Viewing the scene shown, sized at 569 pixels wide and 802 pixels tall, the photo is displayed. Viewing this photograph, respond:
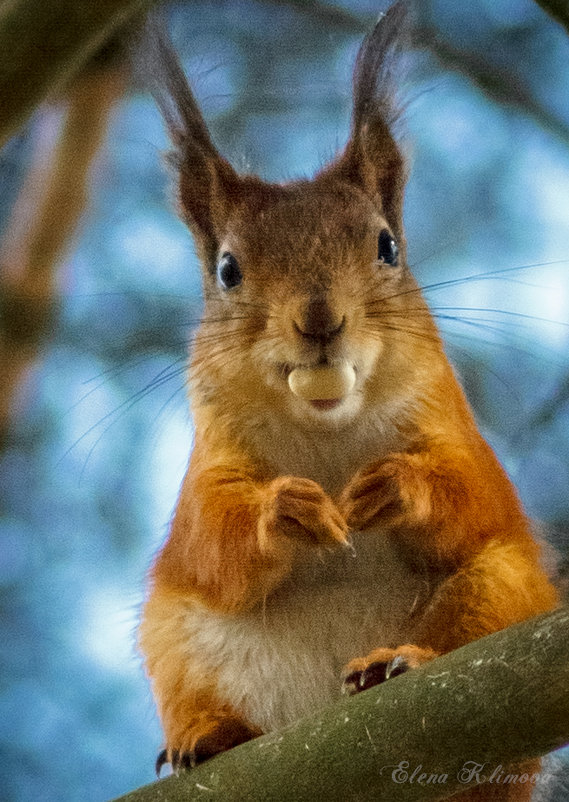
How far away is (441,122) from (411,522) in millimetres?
398

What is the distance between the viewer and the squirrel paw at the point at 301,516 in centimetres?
74

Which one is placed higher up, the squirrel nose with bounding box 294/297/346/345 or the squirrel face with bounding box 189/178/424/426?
the squirrel face with bounding box 189/178/424/426

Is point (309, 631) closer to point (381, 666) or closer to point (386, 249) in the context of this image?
point (381, 666)

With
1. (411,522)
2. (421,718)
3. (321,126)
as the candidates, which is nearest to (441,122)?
(321,126)

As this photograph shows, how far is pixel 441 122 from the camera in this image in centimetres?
91

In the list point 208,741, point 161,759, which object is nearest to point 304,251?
point 208,741

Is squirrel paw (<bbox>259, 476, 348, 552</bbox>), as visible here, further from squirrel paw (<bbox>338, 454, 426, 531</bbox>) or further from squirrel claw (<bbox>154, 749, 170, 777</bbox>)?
squirrel claw (<bbox>154, 749, 170, 777</bbox>)

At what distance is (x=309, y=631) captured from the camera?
89cm

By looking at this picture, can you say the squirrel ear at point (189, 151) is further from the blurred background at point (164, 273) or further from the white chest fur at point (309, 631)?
the white chest fur at point (309, 631)

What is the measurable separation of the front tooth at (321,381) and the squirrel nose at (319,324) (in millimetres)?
23

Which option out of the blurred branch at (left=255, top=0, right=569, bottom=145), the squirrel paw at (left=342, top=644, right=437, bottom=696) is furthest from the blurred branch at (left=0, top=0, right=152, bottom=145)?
the squirrel paw at (left=342, top=644, right=437, bottom=696)

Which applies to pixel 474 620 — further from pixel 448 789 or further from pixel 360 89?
pixel 360 89

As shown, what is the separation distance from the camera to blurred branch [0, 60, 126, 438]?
103 centimetres

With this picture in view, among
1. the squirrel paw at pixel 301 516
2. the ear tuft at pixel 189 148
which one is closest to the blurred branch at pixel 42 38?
the ear tuft at pixel 189 148
